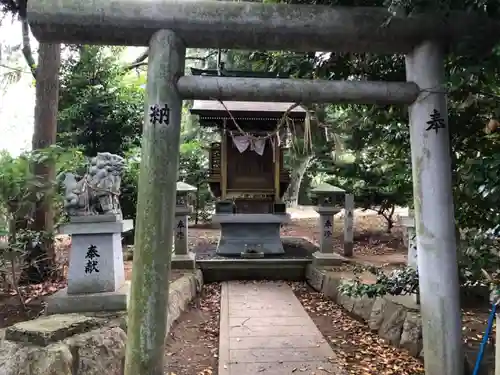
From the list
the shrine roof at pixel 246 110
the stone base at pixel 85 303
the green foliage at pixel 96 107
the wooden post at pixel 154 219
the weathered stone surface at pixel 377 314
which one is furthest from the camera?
the green foliage at pixel 96 107

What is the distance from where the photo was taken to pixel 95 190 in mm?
4707

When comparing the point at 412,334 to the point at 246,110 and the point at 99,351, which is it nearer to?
the point at 99,351

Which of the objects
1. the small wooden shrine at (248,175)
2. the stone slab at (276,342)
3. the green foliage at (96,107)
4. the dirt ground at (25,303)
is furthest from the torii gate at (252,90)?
the green foliage at (96,107)

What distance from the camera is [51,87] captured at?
6559 millimetres

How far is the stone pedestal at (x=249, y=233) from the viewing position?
9.57 meters

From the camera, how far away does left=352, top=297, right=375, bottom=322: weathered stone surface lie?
18.4ft

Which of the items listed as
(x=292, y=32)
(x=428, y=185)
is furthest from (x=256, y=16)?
(x=428, y=185)

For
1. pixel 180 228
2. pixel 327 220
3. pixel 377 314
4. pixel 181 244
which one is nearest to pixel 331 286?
pixel 327 220

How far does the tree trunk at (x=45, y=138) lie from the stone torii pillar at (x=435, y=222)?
17.2ft

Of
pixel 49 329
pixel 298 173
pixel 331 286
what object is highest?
pixel 298 173

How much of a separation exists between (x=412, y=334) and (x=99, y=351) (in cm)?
329

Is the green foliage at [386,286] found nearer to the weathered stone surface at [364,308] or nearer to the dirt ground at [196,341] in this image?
the weathered stone surface at [364,308]

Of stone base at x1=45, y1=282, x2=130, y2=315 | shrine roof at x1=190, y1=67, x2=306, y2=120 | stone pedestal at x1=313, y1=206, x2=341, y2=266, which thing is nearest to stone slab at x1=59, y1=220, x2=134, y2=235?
stone base at x1=45, y1=282, x2=130, y2=315

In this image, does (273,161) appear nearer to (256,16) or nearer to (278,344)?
(278,344)
